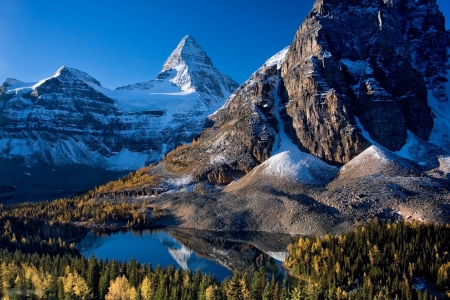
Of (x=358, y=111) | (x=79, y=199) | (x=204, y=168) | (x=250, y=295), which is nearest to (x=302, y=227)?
(x=250, y=295)

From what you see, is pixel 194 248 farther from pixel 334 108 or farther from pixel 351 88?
pixel 351 88

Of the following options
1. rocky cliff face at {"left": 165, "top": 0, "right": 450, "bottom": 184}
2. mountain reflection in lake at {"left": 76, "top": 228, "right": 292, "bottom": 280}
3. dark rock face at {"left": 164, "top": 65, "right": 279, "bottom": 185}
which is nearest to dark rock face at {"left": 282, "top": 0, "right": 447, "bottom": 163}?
rocky cliff face at {"left": 165, "top": 0, "right": 450, "bottom": 184}

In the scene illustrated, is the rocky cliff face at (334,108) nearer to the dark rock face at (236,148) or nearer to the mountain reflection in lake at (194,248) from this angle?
the dark rock face at (236,148)

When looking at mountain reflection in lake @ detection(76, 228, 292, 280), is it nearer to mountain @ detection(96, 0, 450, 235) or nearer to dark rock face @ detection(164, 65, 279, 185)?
mountain @ detection(96, 0, 450, 235)

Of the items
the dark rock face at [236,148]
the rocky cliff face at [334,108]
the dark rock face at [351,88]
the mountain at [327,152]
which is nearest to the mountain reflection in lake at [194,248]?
the mountain at [327,152]

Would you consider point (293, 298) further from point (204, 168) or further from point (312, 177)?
point (204, 168)
